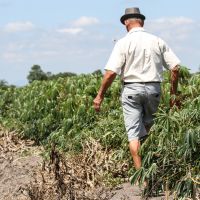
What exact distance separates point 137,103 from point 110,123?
193 cm

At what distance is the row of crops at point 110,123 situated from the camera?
5.16 metres

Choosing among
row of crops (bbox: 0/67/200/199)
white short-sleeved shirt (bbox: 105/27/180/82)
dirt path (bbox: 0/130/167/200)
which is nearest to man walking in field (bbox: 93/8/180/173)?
white short-sleeved shirt (bbox: 105/27/180/82)

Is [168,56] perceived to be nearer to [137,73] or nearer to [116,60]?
[137,73]

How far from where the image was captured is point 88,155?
23.0 feet

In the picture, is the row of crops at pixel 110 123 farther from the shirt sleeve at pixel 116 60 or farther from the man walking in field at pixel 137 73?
the shirt sleeve at pixel 116 60

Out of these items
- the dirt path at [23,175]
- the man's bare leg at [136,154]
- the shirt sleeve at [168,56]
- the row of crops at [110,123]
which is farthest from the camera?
the shirt sleeve at [168,56]

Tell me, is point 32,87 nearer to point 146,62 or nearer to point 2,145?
point 2,145

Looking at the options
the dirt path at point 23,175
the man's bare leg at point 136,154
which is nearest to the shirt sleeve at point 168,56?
the man's bare leg at point 136,154

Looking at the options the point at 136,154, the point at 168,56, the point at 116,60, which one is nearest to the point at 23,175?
the point at 136,154

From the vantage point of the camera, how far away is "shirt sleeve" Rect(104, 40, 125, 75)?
6223 millimetres

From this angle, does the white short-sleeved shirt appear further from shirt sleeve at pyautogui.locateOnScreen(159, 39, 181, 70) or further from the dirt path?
the dirt path

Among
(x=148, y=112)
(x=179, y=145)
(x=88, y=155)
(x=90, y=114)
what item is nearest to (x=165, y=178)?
(x=179, y=145)

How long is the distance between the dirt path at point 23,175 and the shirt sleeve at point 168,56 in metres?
1.18

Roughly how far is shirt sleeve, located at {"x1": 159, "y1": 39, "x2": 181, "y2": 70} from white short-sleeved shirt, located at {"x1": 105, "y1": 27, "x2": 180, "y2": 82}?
5cm
